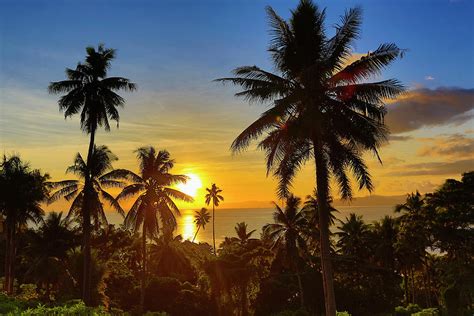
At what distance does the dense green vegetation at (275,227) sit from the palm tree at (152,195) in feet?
0.32

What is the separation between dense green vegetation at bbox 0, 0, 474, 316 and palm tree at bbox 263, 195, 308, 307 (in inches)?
5.8

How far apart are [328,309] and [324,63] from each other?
9469 mm

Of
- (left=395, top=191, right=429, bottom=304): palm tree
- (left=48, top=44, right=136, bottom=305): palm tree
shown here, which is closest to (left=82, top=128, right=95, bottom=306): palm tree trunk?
(left=48, top=44, right=136, bottom=305): palm tree

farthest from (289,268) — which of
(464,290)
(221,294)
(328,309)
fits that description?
(328,309)

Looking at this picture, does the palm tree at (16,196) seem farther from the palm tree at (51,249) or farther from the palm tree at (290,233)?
the palm tree at (290,233)

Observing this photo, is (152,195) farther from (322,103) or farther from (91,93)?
(322,103)

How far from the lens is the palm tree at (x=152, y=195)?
34.8 meters

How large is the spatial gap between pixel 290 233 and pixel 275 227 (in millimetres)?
1767

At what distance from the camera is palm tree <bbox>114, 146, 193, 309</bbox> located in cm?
3475

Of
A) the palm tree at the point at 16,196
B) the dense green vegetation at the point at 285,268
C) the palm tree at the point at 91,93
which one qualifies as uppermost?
the palm tree at the point at 91,93

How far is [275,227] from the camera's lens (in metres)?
43.7

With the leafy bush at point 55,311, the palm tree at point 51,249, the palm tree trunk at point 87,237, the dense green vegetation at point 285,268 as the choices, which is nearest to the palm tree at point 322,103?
the leafy bush at point 55,311

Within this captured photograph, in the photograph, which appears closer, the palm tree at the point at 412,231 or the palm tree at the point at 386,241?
the palm tree at the point at 412,231

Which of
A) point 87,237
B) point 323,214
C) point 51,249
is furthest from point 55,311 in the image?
point 51,249
